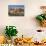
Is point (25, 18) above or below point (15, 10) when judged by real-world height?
below

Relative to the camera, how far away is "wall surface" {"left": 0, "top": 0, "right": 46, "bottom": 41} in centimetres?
293

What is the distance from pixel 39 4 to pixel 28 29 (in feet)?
1.60

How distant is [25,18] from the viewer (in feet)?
9.68

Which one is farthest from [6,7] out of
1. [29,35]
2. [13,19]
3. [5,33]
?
[29,35]

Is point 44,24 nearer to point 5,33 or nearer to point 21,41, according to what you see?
point 21,41

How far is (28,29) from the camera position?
116 inches

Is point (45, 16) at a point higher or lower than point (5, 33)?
higher

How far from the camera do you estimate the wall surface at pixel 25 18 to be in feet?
9.62

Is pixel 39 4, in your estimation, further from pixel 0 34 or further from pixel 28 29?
pixel 0 34

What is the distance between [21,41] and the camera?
272 centimetres

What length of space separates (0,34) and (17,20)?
1.28 feet

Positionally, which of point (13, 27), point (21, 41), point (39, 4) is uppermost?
point (39, 4)

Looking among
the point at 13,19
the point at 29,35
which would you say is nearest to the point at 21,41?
the point at 29,35

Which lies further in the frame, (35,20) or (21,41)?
(35,20)
